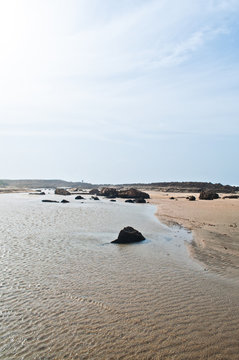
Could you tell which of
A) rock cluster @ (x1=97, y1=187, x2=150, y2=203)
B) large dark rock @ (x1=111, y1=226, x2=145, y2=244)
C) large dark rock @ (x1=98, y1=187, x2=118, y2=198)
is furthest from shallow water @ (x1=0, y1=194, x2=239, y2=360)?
large dark rock @ (x1=98, y1=187, x2=118, y2=198)

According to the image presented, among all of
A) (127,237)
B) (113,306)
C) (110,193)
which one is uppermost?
(110,193)

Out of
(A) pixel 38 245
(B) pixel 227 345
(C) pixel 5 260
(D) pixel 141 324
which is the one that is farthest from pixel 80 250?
(B) pixel 227 345

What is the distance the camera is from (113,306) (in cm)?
592

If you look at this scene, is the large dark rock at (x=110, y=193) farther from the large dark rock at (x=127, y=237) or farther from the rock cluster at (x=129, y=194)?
the large dark rock at (x=127, y=237)

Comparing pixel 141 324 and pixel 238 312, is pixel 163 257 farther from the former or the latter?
pixel 141 324

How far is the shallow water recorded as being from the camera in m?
4.45

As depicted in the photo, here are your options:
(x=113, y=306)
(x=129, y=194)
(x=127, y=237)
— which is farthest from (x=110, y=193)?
(x=113, y=306)

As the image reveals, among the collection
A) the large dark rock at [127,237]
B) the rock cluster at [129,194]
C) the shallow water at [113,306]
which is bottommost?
the shallow water at [113,306]

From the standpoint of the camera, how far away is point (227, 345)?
460 centimetres

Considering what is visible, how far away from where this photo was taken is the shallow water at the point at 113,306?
4445 mm

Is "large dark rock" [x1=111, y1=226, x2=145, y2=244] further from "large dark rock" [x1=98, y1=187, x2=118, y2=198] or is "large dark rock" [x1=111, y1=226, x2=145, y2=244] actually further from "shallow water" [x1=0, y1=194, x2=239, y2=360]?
"large dark rock" [x1=98, y1=187, x2=118, y2=198]

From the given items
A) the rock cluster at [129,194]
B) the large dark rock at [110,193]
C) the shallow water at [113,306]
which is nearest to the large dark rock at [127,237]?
the shallow water at [113,306]

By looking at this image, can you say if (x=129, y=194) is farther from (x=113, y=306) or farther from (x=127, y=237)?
(x=113, y=306)

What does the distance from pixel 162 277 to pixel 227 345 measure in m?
3.32
